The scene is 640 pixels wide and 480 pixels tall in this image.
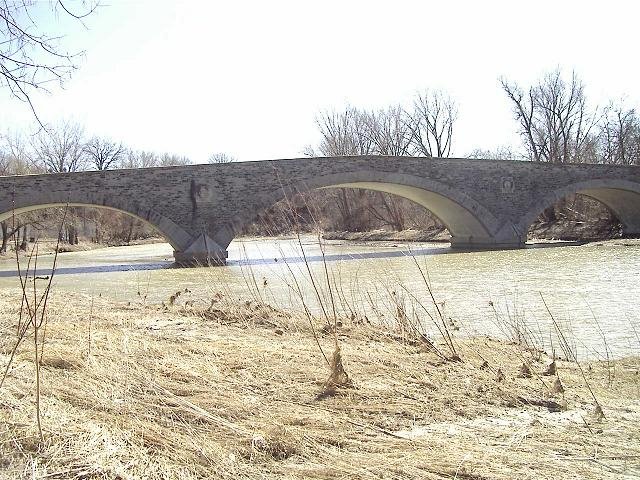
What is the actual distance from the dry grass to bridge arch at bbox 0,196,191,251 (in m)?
13.3

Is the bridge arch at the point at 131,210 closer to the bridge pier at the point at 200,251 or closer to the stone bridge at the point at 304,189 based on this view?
the stone bridge at the point at 304,189

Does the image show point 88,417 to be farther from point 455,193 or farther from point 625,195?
point 625,195

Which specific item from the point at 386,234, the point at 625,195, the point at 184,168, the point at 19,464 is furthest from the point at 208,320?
the point at 386,234

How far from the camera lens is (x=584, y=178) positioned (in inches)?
917

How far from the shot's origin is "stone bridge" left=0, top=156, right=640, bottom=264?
16.8 metres

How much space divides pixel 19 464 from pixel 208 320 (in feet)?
11.4

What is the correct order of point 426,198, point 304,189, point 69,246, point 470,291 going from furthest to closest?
point 69,246
point 426,198
point 304,189
point 470,291

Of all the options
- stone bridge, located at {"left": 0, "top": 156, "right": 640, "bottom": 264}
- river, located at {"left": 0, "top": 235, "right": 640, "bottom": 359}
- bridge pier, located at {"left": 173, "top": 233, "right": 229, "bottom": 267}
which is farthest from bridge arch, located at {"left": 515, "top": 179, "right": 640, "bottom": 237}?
bridge pier, located at {"left": 173, "top": 233, "right": 229, "bottom": 267}

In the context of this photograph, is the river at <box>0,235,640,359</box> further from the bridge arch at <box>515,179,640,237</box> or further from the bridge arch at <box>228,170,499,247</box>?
the bridge arch at <box>515,179,640,237</box>

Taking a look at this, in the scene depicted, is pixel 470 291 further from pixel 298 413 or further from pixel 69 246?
pixel 69 246

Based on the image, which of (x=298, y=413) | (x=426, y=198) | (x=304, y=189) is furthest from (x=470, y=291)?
(x=426, y=198)

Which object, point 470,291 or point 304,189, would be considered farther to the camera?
point 304,189

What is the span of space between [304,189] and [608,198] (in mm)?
16105

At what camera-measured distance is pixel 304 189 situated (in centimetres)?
1586
